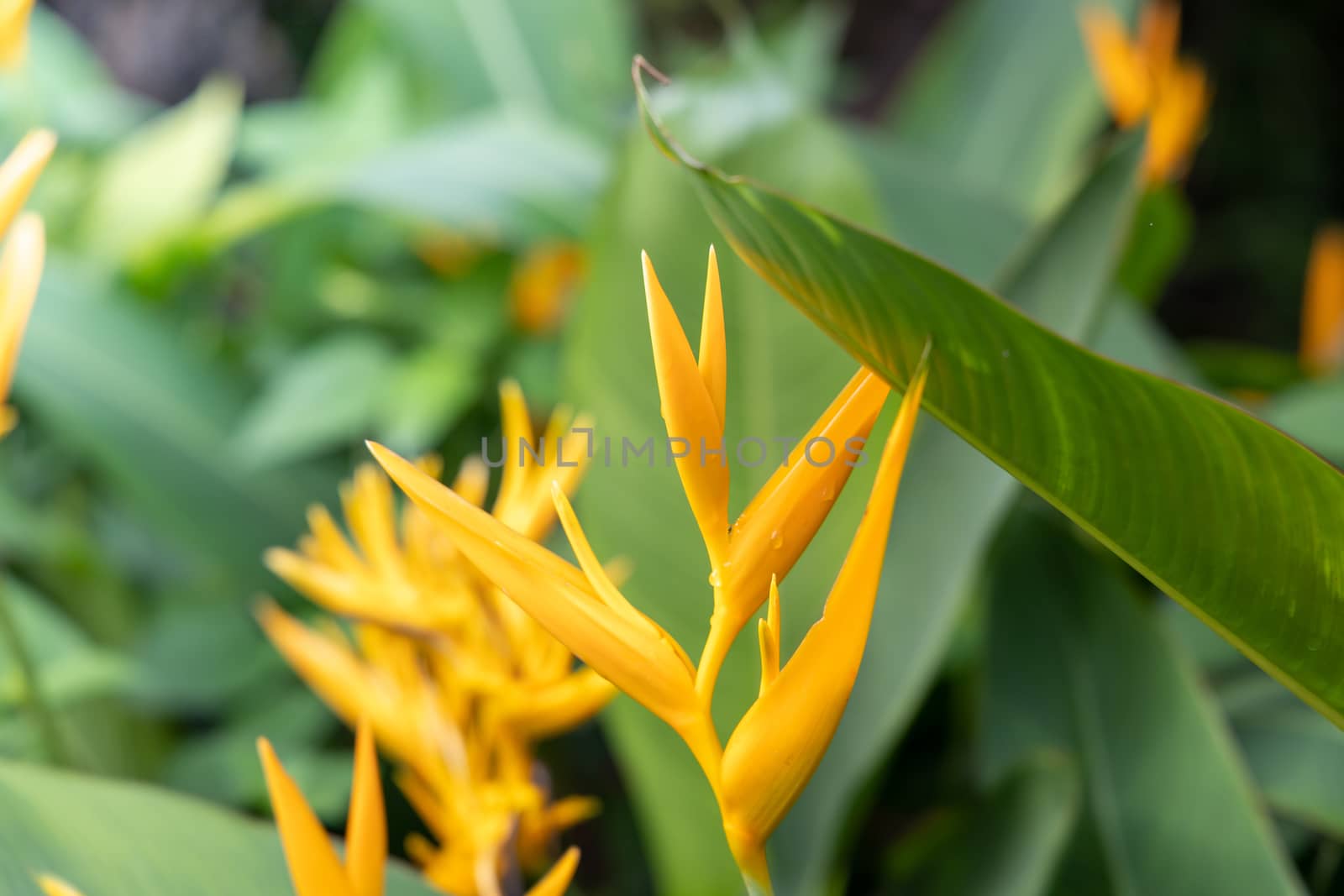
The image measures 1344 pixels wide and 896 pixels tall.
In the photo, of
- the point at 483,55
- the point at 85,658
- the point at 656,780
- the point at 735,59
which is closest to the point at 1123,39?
the point at 735,59

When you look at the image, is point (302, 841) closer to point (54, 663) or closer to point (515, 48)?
point (54, 663)

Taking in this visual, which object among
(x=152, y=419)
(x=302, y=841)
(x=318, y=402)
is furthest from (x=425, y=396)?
(x=302, y=841)

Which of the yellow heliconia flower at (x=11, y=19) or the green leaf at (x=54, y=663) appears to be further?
the green leaf at (x=54, y=663)

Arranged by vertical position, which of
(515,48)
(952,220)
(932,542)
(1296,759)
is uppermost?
(515,48)

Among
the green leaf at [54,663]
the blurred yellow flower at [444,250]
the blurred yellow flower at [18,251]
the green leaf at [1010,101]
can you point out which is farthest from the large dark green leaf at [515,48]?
the blurred yellow flower at [18,251]

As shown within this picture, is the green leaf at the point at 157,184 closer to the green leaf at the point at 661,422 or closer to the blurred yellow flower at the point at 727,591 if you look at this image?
the green leaf at the point at 661,422

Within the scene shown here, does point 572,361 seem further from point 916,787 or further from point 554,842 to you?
point 916,787
